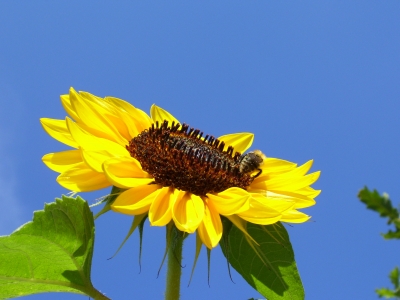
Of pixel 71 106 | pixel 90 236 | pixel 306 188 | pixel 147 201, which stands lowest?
pixel 90 236

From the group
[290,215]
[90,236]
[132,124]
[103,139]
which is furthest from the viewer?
[132,124]

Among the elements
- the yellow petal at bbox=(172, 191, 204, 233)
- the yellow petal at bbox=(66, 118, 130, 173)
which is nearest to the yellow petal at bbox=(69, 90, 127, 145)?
the yellow petal at bbox=(66, 118, 130, 173)

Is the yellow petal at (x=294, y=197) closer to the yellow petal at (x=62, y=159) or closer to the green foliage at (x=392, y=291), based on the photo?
the yellow petal at (x=62, y=159)

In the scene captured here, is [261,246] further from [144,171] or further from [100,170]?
[100,170]

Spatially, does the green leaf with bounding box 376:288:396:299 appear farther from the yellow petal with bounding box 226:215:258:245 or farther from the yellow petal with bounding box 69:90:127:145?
the yellow petal with bounding box 69:90:127:145

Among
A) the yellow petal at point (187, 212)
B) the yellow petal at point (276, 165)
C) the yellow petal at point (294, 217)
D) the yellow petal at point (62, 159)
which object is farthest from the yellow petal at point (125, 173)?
the yellow petal at point (276, 165)

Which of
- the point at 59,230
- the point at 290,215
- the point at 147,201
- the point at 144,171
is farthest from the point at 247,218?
the point at 59,230
